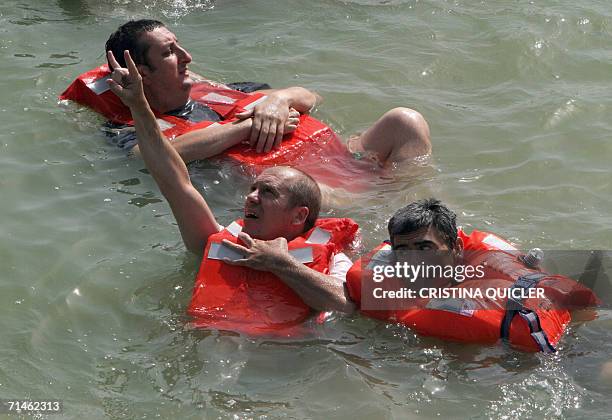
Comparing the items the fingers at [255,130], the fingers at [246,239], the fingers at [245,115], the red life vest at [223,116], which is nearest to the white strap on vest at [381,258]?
the fingers at [246,239]

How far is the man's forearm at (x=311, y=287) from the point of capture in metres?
5.39

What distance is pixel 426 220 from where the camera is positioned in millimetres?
5227

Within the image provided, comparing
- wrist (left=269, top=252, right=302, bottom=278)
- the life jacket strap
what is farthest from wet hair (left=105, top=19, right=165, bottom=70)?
the life jacket strap

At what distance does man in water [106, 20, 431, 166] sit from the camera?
23.1 feet

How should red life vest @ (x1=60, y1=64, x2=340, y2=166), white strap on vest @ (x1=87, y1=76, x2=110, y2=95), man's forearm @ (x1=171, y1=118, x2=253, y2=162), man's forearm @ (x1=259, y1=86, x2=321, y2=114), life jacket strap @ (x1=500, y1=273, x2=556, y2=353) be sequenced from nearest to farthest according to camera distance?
life jacket strap @ (x1=500, y1=273, x2=556, y2=353)
man's forearm @ (x1=171, y1=118, x2=253, y2=162)
red life vest @ (x1=60, y1=64, x2=340, y2=166)
man's forearm @ (x1=259, y1=86, x2=321, y2=114)
white strap on vest @ (x1=87, y1=76, x2=110, y2=95)

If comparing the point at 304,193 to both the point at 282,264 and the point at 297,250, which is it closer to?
the point at 297,250

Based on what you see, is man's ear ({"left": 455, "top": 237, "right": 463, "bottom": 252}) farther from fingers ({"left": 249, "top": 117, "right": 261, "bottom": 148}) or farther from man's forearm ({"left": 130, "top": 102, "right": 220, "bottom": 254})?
fingers ({"left": 249, "top": 117, "right": 261, "bottom": 148})

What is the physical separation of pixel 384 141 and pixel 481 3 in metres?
3.75

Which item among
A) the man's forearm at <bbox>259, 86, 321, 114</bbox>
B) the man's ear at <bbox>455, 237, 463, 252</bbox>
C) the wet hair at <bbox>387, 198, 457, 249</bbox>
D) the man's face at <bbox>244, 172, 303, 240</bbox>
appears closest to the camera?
the wet hair at <bbox>387, 198, 457, 249</bbox>

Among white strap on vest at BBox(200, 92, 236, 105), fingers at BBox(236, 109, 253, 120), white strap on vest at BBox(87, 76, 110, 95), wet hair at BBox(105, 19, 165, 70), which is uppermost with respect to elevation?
wet hair at BBox(105, 19, 165, 70)

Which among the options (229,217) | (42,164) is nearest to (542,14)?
(229,217)

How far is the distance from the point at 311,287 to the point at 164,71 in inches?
107

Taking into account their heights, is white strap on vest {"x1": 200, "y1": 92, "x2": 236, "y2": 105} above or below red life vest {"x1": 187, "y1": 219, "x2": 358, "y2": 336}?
above

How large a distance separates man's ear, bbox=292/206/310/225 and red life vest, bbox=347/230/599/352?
22.4 inches
